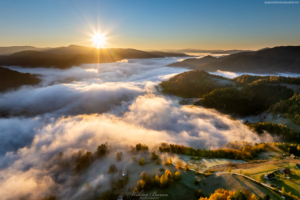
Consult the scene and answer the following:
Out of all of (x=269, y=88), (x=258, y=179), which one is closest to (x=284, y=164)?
(x=258, y=179)

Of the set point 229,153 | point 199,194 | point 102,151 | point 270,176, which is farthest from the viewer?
point 102,151

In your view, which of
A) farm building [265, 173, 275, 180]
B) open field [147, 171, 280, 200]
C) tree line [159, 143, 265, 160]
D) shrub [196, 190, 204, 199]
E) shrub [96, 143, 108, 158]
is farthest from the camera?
shrub [96, 143, 108, 158]

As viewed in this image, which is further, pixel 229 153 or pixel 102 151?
pixel 102 151

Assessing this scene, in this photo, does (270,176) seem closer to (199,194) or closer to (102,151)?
(199,194)

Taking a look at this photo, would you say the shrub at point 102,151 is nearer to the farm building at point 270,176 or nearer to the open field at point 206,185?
the open field at point 206,185

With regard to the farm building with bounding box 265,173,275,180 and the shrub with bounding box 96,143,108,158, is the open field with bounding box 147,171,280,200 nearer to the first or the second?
the farm building with bounding box 265,173,275,180

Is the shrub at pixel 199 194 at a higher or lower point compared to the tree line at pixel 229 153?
higher

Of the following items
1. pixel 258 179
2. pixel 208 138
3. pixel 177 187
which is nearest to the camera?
pixel 258 179

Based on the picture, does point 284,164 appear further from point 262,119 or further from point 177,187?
point 262,119

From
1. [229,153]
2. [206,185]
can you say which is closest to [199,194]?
[206,185]

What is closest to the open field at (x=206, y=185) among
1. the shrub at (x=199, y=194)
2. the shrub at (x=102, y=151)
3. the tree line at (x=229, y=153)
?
the shrub at (x=199, y=194)

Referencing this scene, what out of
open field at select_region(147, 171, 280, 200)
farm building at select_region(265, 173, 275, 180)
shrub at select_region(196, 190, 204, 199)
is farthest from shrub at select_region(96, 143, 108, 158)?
farm building at select_region(265, 173, 275, 180)
